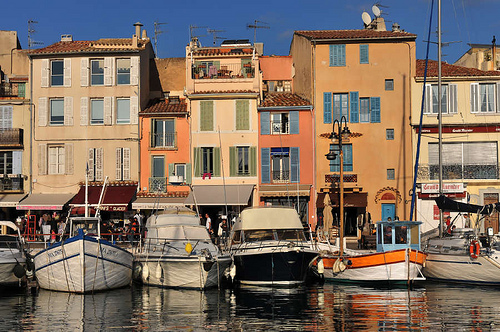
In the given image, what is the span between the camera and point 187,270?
3041 cm

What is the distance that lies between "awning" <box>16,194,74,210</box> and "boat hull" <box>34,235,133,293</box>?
15.8 m

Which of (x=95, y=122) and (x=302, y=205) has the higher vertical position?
(x=95, y=122)

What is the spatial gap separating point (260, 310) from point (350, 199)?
23.2 m

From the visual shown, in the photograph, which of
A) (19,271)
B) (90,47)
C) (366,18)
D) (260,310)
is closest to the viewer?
(260,310)

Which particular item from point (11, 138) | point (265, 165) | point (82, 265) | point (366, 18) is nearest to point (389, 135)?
point (265, 165)

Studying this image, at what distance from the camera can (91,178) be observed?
48.1m

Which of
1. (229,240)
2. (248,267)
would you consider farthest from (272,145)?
(248,267)

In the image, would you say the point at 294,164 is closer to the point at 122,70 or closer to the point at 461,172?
the point at 461,172

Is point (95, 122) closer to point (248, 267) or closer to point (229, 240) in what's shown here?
point (229, 240)

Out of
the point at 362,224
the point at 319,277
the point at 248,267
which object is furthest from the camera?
the point at 362,224

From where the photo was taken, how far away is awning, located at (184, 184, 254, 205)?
45562 millimetres

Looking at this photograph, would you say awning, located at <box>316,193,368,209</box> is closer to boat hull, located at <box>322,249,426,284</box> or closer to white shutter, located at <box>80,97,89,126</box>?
boat hull, located at <box>322,249,426,284</box>

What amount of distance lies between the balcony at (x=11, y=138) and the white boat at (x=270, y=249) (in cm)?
2103

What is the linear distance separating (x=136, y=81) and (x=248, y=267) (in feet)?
70.4
